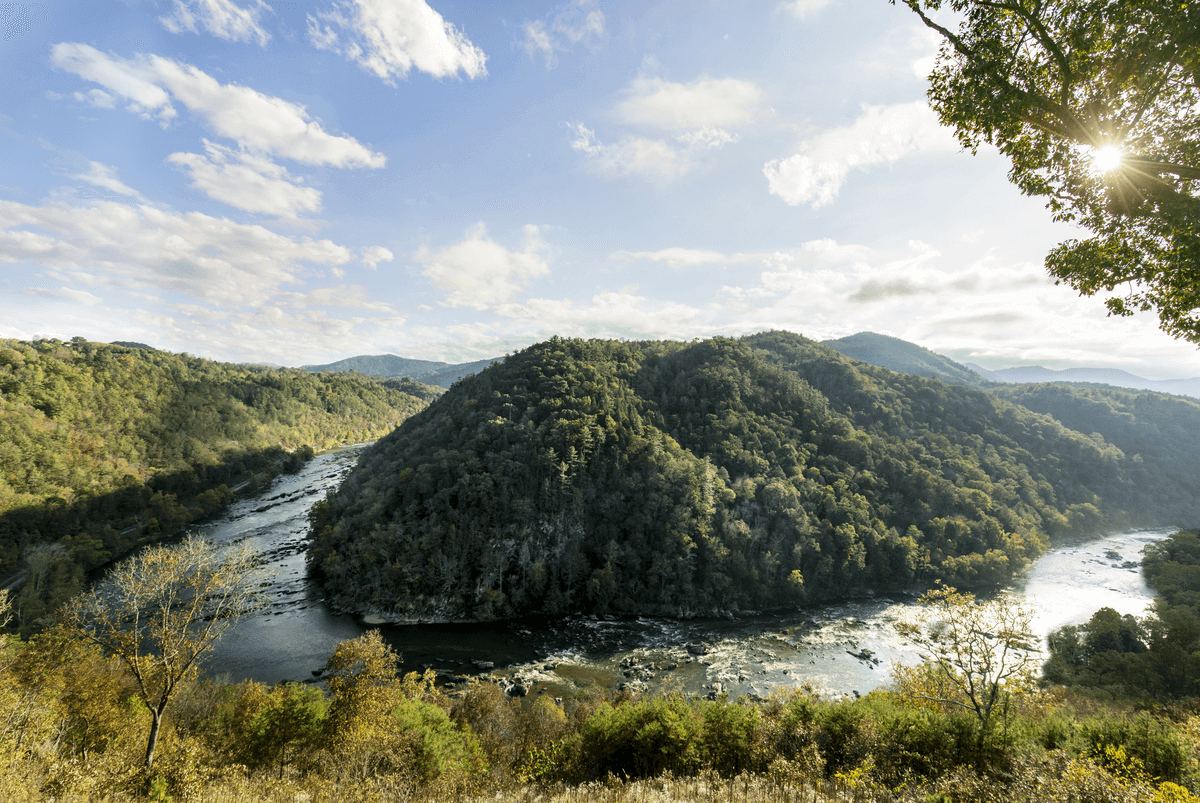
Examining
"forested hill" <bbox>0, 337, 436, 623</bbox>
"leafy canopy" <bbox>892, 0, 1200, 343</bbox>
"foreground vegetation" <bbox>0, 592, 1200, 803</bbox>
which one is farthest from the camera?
"forested hill" <bbox>0, 337, 436, 623</bbox>

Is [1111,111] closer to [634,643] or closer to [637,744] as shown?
[637,744]

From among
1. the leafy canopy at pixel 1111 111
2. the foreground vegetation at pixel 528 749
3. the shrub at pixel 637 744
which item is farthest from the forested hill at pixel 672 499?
the leafy canopy at pixel 1111 111

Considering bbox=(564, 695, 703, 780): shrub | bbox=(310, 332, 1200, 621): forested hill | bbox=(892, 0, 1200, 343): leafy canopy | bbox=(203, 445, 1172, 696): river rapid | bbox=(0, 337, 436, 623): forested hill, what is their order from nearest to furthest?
bbox=(892, 0, 1200, 343): leafy canopy → bbox=(564, 695, 703, 780): shrub → bbox=(203, 445, 1172, 696): river rapid → bbox=(310, 332, 1200, 621): forested hill → bbox=(0, 337, 436, 623): forested hill

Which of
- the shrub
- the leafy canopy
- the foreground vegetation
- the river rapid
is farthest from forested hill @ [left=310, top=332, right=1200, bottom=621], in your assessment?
the leafy canopy

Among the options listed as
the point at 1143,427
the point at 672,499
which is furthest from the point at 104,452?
the point at 1143,427

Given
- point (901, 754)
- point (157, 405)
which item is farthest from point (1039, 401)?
point (157, 405)

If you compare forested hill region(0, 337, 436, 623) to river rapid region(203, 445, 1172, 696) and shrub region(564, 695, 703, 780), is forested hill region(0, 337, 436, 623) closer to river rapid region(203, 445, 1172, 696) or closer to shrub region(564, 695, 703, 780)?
river rapid region(203, 445, 1172, 696)
